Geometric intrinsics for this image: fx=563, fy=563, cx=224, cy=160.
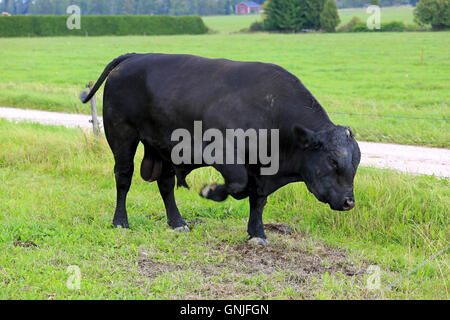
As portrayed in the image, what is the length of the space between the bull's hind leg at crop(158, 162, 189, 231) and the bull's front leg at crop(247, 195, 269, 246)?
3.05 ft

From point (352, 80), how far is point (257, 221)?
19992 mm

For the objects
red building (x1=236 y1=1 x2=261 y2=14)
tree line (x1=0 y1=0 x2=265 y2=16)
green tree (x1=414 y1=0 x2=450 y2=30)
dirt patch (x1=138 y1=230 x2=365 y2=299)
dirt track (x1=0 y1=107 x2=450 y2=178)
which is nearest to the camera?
dirt patch (x1=138 y1=230 x2=365 y2=299)

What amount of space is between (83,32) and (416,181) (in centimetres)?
6946

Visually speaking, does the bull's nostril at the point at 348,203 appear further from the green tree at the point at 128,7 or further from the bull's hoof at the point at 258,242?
the green tree at the point at 128,7

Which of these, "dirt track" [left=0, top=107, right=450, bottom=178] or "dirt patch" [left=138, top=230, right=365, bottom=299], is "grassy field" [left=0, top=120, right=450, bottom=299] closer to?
"dirt patch" [left=138, top=230, right=365, bottom=299]

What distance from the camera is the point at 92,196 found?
26.2 ft

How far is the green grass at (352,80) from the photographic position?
13.2 meters

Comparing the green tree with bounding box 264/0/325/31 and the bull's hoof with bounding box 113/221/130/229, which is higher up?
the green tree with bounding box 264/0/325/31

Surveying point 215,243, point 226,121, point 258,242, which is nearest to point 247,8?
point 215,243

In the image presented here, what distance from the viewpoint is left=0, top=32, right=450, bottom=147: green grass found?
13164 millimetres

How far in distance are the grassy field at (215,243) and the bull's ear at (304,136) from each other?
1.22 metres

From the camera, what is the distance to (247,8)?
151 meters

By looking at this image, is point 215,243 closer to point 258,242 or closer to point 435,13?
point 258,242

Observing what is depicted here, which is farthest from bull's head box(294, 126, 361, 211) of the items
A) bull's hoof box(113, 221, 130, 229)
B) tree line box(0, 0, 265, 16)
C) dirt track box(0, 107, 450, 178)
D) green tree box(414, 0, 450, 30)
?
tree line box(0, 0, 265, 16)
